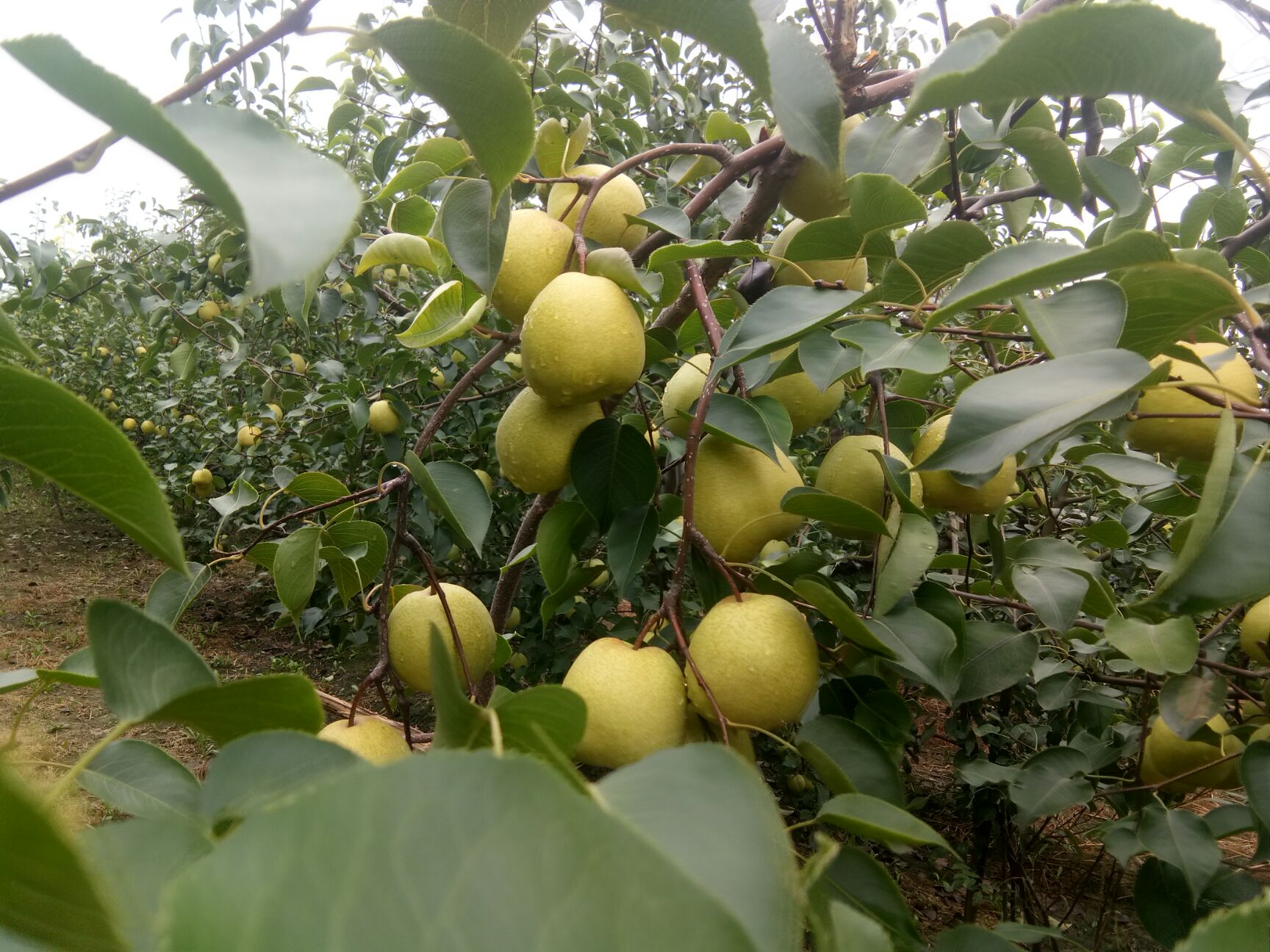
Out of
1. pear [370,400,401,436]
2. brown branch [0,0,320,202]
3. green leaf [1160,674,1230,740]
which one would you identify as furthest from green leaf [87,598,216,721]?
pear [370,400,401,436]

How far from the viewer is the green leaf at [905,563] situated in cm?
61

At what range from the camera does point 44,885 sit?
0.58 ft

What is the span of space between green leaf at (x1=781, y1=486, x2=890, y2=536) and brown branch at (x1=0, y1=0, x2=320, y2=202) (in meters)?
0.46

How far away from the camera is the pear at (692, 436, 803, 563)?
704mm

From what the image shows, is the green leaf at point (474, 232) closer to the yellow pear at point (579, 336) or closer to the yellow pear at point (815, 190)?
the yellow pear at point (579, 336)

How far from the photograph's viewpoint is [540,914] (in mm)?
163

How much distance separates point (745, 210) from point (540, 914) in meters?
0.77

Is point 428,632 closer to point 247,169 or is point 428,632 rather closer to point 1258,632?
point 247,169

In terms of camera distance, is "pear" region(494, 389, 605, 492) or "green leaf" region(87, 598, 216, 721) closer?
"green leaf" region(87, 598, 216, 721)

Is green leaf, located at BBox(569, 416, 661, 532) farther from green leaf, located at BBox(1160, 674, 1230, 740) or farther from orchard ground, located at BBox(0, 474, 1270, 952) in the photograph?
green leaf, located at BBox(1160, 674, 1230, 740)

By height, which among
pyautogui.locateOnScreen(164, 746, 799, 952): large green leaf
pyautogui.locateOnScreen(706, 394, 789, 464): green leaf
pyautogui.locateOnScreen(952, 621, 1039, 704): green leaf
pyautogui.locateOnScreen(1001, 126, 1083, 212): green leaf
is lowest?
pyautogui.locateOnScreen(952, 621, 1039, 704): green leaf

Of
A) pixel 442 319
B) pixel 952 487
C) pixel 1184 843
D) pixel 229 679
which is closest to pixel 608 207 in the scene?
pixel 442 319

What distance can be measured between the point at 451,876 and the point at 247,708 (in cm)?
21

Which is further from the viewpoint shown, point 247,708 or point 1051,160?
point 1051,160
